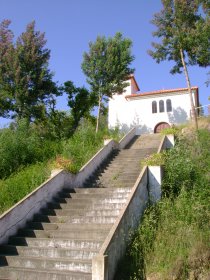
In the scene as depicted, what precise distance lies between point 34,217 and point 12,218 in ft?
2.90

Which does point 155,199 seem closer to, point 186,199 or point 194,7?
point 186,199

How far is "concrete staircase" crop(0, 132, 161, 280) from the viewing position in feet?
21.0

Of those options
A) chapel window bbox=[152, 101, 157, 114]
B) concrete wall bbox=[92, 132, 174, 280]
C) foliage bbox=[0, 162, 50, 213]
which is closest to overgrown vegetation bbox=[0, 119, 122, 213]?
foliage bbox=[0, 162, 50, 213]

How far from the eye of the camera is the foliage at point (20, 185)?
973cm

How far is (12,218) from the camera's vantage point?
313 inches

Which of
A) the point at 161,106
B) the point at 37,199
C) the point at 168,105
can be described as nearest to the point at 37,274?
the point at 37,199

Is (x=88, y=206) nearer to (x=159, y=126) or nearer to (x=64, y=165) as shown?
(x=64, y=165)

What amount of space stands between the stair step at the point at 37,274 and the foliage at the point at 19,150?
623 cm

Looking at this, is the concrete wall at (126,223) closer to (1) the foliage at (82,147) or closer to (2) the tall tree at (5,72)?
(1) the foliage at (82,147)

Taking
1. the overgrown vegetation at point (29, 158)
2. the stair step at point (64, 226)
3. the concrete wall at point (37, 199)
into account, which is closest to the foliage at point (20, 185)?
the overgrown vegetation at point (29, 158)

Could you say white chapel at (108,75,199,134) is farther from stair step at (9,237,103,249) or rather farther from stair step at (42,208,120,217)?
stair step at (9,237,103,249)

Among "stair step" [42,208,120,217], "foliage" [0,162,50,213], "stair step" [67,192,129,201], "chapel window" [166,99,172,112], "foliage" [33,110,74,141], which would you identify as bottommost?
"stair step" [42,208,120,217]

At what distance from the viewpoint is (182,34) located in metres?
20.8

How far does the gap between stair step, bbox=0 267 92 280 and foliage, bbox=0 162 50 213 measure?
2934mm
